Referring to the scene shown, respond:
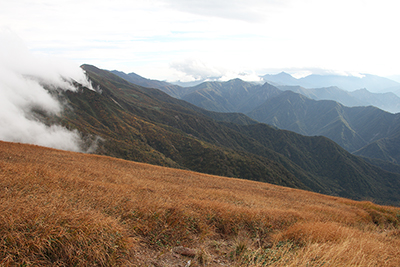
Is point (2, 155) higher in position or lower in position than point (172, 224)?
lower

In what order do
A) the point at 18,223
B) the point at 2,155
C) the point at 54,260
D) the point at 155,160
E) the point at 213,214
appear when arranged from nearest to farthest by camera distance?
the point at 54,260, the point at 18,223, the point at 213,214, the point at 2,155, the point at 155,160

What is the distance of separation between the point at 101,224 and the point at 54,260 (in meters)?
1.17

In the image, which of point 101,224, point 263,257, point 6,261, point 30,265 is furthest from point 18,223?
point 263,257

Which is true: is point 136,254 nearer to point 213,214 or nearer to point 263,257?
point 263,257

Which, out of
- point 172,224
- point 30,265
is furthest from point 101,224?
point 172,224

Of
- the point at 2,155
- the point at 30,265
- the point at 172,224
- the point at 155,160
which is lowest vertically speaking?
the point at 155,160

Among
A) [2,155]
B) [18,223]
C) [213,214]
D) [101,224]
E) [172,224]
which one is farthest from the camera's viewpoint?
[2,155]

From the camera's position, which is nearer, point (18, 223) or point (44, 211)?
point (18, 223)

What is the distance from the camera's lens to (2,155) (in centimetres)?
2320

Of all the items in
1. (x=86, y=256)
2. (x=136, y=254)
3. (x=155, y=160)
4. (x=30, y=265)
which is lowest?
(x=155, y=160)

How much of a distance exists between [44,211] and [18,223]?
0.69 metres

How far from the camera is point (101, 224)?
527 cm

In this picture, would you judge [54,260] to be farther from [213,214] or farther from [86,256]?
[213,214]

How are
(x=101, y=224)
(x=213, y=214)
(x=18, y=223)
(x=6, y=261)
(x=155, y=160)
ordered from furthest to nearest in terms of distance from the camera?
(x=155, y=160) → (x=213, y=214) → (x=101, y=224) → (x=18, y=223) → (x=6, y=261)
